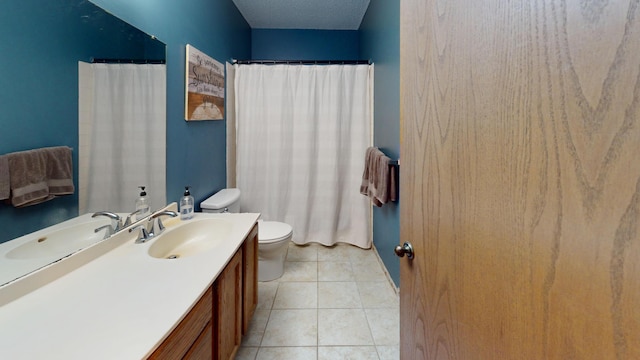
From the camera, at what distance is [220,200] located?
238 centimetres

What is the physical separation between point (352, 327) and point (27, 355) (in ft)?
5.13

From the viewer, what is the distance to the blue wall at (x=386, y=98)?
211 centimetres

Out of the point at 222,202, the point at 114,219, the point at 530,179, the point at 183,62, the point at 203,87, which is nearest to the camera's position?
the point at 530,179

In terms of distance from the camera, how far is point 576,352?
0.41 metres

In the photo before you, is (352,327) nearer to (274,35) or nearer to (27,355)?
(27,355)

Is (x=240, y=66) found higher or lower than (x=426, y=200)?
higher

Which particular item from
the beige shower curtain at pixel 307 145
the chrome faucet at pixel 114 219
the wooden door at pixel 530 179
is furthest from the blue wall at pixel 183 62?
the wooden door at pixel 530 179

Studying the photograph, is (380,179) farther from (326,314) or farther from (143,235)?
(143,235)

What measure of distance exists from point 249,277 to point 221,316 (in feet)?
1.60

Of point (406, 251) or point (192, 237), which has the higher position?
point (406, 251)

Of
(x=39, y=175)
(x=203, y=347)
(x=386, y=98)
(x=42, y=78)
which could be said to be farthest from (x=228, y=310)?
(x=386, y=98)

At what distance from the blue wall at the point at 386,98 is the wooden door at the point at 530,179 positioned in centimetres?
135

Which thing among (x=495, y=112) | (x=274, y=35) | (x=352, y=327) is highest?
(x=274, y=35)

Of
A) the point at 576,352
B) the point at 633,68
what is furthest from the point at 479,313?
the point at 633,68
